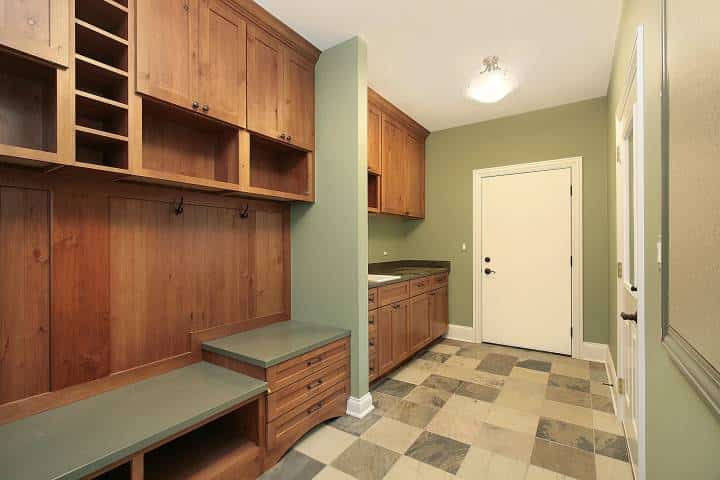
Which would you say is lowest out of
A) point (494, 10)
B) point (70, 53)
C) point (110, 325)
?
point (110, 325)

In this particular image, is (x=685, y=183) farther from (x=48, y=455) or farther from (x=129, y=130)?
(x=48, y=455)

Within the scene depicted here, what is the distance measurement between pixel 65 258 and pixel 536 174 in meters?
4.01

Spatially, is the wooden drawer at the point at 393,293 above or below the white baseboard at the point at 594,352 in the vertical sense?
above

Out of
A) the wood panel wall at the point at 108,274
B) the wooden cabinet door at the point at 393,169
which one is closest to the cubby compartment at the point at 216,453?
the wood panel wall at the point at 108,274

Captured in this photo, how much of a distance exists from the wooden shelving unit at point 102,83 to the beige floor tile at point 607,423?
10.3 feet

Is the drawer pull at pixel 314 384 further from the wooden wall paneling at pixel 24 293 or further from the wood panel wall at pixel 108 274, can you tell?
the wooden wall paneling at pixel 24 293

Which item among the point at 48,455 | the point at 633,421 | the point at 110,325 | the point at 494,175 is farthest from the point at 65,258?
the point at 494,175

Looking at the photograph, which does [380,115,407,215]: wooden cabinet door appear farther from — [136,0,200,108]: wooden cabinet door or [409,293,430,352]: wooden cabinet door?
[136,0,200,108]: wooden cabinet door

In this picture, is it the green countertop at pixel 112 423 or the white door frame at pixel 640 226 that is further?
the white door frame at pixel 640 226

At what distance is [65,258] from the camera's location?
60.9 inches

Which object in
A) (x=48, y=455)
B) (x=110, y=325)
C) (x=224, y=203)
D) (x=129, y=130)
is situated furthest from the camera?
(x=224, y=203)

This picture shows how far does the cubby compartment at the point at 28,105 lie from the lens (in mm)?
1375

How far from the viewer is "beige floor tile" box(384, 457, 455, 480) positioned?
1.74 m

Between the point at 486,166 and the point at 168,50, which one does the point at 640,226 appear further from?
the point at 486,166
